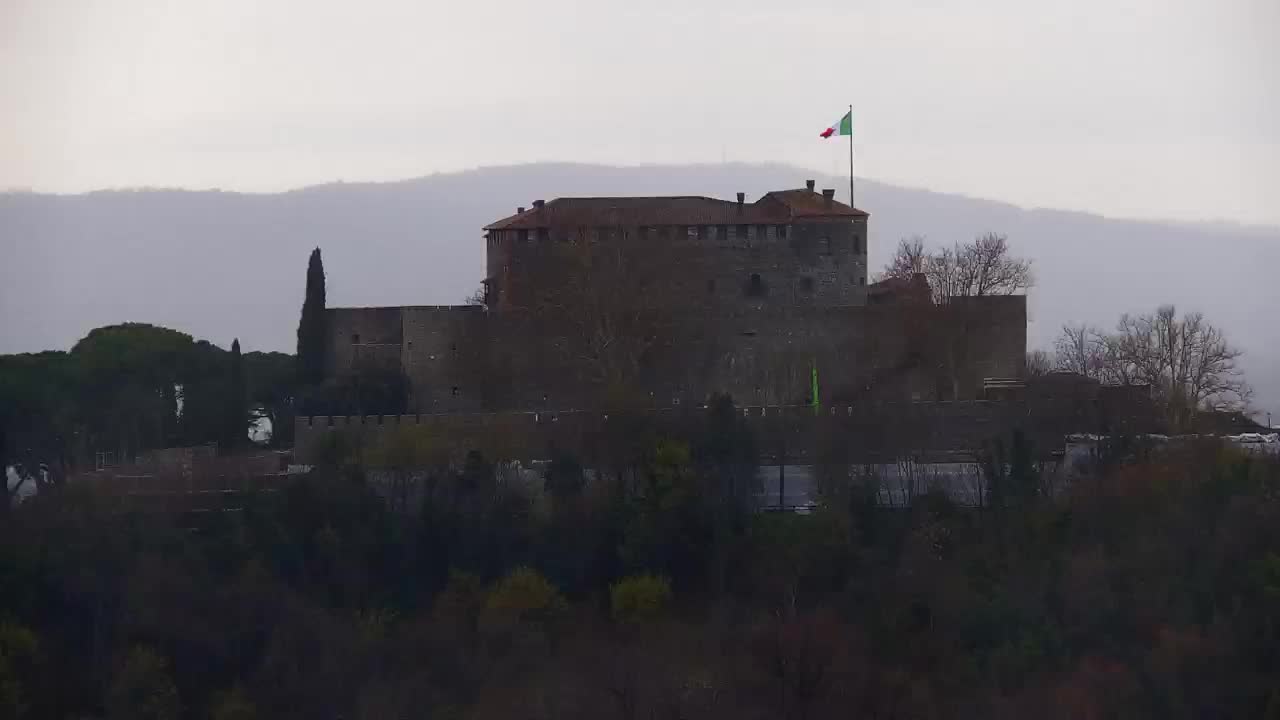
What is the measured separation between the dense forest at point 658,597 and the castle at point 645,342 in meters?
4.30

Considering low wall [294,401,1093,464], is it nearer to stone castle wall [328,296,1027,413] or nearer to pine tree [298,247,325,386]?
stone castle wall [328,296,1027,413]

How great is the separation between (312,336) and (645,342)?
6767 millimetres

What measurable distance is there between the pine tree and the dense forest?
4.82 m

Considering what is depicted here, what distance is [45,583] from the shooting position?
3850cm

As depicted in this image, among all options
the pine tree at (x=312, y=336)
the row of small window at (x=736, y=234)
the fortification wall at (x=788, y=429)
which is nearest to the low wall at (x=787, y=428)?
the fortification wall at (x=788, y=429)

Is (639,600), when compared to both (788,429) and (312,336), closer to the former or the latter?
(788,429)

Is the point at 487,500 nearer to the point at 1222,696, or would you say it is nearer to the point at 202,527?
the point at 202,527

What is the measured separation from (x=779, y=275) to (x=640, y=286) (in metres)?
3.64

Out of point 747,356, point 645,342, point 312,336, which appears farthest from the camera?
point 312,336

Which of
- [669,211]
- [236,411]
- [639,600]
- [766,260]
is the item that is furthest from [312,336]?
[639,600]

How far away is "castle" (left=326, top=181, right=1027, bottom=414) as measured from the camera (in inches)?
1842

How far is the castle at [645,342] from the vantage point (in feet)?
153

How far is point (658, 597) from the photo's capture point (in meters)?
39.5

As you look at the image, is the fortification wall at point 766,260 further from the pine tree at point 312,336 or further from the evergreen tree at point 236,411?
the evergreen tree at point 236,411
